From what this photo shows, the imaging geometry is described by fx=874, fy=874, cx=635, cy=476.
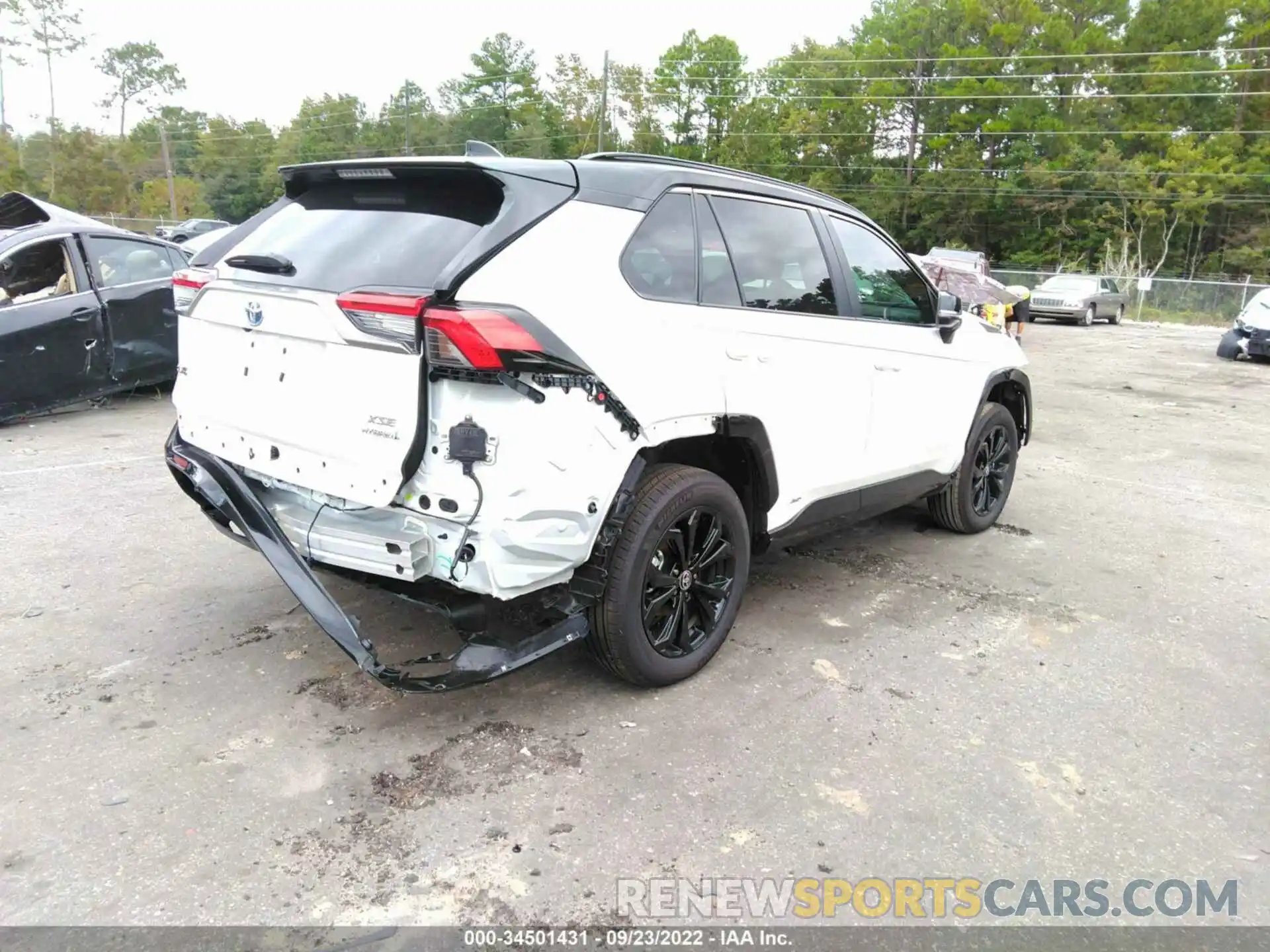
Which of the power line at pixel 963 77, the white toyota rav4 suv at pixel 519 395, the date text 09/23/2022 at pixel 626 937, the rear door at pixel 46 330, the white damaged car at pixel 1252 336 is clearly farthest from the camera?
the power line at pixel 963 77

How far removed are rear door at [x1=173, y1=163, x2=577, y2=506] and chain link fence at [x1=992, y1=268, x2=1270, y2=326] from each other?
31.8 metres

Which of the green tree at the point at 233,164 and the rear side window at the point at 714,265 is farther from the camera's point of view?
the green tree at the point at 233,164

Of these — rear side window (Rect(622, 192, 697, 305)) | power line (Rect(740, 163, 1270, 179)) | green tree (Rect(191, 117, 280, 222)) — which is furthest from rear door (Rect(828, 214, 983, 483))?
green tree (Rect(191, 117, 280, 222))

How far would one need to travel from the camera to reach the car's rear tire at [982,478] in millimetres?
5387

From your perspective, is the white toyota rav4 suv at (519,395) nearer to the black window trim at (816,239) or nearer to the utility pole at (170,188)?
the black window trim at (816,239)

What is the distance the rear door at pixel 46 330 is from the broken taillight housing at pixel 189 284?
4751mm

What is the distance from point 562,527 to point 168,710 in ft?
5.52

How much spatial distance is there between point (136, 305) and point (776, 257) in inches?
269

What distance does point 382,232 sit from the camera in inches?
121

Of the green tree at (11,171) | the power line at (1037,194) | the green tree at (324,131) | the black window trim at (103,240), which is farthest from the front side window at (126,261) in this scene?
the green tree at (324,131)

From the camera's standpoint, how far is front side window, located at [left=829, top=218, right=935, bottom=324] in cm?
435

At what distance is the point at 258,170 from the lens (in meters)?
89.2

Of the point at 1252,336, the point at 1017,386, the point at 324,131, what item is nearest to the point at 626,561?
the point at 1017,386

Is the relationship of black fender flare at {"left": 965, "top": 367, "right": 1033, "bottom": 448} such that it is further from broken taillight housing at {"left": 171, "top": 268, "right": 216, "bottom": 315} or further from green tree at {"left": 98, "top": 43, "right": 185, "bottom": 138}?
green tree at {"left": 98, "top": 43, "right": 185, "bottom": 138}
